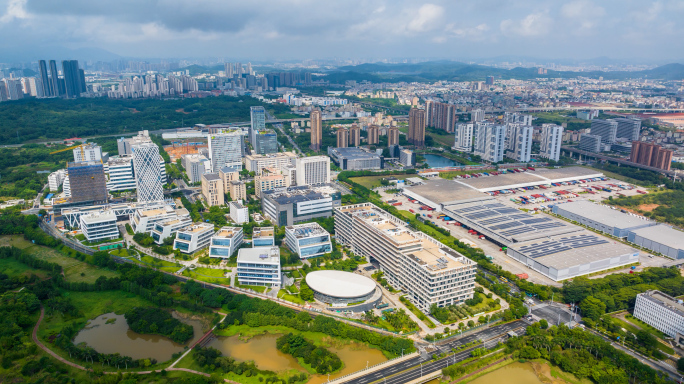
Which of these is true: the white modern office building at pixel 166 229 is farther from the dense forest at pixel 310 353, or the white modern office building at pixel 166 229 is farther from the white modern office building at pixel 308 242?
the dense forest at pixel 310 353

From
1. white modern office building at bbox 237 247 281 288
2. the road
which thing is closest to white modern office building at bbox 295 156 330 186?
white modern office building at bbox 237 247 281 288

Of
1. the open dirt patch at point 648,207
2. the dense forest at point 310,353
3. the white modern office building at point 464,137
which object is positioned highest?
the white modern office building at point 464,137

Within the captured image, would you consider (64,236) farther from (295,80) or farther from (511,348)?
(295,80)

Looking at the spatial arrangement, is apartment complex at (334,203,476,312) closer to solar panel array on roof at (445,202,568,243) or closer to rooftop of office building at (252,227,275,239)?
rooftop of office building at (252,227,275,239)

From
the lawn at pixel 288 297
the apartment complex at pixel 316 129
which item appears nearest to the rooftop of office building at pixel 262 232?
the lawn at pixel 288 297

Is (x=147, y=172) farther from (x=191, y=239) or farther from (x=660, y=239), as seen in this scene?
(x=660, y=239)

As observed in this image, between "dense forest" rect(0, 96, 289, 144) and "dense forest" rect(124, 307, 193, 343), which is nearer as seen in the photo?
"dense forest" rect(124, 307, 193, 343)
